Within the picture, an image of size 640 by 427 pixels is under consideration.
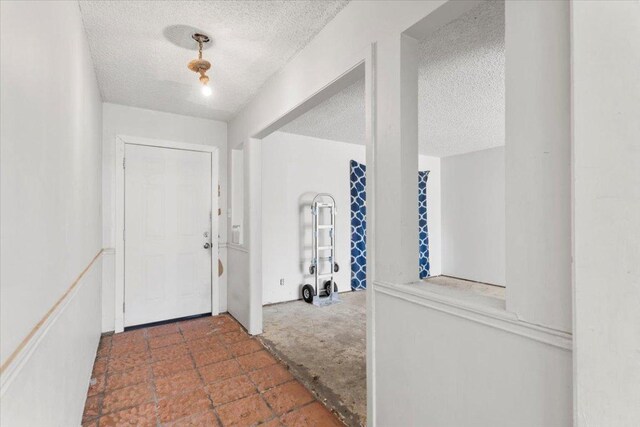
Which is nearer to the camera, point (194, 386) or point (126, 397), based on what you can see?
point (126, 397)

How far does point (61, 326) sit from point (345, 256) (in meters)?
3.95

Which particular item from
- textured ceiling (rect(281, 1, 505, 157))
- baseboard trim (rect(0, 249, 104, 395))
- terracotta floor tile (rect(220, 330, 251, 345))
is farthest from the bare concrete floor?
textured ceiling (rect(281, 1, 505, 157))

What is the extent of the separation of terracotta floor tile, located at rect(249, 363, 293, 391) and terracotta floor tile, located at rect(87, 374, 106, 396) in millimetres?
1047

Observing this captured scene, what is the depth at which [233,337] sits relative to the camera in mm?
3062

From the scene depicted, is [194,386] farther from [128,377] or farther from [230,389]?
[128,377]

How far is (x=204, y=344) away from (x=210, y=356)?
286mm

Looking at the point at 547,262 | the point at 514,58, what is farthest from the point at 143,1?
the point at 547,262

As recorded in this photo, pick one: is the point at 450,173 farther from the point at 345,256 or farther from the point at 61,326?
the point at 61,326

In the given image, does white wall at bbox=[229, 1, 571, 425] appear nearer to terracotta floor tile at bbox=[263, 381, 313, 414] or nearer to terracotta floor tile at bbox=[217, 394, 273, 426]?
terracotta floor tile at bbox=[263, 381, 313, 414]

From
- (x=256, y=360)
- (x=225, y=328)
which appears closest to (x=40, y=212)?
(x=256, y=360)

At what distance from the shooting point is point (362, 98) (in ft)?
10.1

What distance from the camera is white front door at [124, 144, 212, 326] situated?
11.1ft

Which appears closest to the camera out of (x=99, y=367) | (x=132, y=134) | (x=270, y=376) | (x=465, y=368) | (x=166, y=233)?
(x=465, y=368)

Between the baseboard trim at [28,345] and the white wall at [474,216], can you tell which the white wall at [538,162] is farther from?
the white wall at [474,216]
